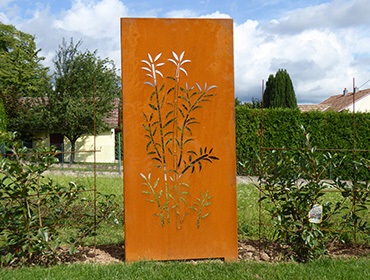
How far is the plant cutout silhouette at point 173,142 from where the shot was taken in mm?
4418

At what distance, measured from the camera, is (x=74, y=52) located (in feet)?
74.2

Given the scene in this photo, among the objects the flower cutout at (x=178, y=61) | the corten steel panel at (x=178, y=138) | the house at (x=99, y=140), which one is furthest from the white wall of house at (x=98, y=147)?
the flower cutout at (x=178, y=61)

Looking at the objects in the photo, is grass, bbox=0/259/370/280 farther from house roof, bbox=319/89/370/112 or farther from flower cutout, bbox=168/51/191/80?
house roof, bbox=319/89/370/112

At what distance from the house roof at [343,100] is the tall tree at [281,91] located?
2.57 meters

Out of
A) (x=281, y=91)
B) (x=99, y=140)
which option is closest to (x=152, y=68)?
(x=99, y=140)

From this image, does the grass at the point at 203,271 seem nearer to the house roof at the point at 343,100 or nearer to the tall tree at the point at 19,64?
the house roof at the point at 343,100

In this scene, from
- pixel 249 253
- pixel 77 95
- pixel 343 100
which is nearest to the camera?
pixel 249 253

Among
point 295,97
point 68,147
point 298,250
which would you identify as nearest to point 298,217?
point 298,250

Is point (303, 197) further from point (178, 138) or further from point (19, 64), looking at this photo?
point (19, 64)

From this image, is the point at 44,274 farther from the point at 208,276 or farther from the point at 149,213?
the point at 208,276

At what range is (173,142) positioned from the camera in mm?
4457

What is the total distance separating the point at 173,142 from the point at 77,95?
18.9 meters

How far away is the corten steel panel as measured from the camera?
4398mm

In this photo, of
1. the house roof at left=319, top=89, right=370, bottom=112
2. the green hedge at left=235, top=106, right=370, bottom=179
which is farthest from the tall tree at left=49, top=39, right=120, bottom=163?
the house roof at left=319, top=89, right=370, bottom=112
